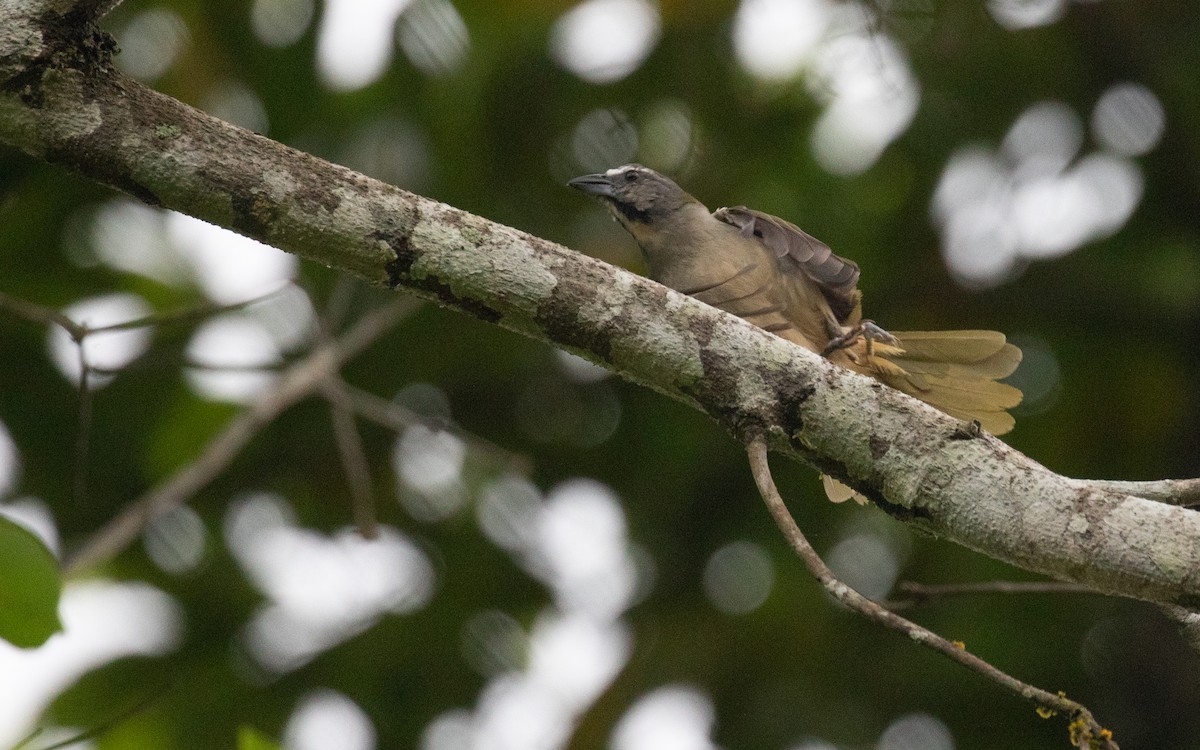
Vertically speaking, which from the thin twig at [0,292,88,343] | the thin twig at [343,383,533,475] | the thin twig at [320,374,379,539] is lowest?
the thin twig at [0,292,88,343]

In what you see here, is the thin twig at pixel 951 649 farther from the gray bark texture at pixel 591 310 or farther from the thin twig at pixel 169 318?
the thin twig at pixel 169 318

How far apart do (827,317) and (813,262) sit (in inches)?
6.4

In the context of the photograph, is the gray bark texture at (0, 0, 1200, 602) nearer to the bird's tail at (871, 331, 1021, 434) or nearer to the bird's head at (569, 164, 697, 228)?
the bird's tail at (871, 331, 1021, 434)

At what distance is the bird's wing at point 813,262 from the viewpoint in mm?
3459

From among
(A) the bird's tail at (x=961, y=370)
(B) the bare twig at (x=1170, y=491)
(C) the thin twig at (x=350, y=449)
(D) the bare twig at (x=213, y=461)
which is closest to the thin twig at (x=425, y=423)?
(C) the thin twig at (x=350, y=449)

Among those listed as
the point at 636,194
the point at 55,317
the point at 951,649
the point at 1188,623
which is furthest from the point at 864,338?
the point at 55,317

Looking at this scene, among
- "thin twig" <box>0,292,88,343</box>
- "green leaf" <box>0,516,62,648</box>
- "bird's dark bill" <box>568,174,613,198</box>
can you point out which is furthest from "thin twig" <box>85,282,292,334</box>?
"bird's dark bill" <box>568,174,613,198</box>

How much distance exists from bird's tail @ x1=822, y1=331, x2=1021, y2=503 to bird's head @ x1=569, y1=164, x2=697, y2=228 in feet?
2.87

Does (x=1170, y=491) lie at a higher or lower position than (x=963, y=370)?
lower

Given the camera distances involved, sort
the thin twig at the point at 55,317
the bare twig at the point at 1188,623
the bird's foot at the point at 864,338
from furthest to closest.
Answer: the bird's foot at the point at 864,338
the thin twig at the point at 55,317
the bare twig at the point at 1188,623

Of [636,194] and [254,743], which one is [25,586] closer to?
[254,743]

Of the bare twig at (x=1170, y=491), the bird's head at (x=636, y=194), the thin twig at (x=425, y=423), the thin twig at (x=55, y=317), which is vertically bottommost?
the thin twig at (x=55, y=317)

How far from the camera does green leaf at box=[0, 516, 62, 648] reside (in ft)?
7.20

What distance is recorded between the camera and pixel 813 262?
3.47 meters
